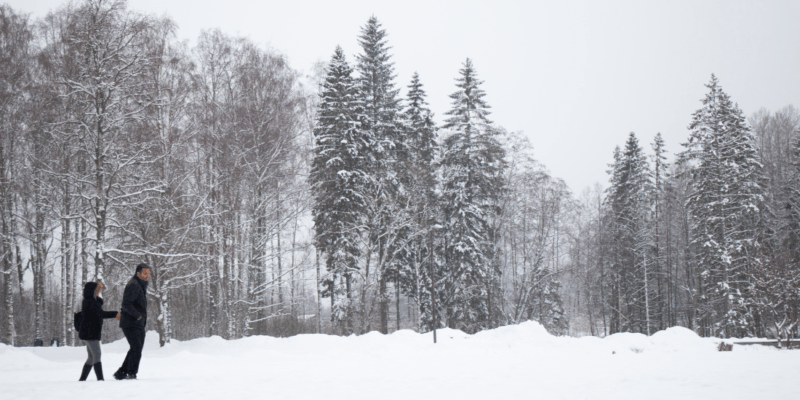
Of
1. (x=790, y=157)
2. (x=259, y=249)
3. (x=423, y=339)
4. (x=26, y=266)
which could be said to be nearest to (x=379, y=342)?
(x=423, y=339)

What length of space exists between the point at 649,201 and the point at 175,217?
1121 inches

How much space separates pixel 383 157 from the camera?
80.9 ft

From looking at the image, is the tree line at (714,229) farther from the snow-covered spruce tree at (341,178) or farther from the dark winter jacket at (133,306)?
the dark winter jacket at (133,306)

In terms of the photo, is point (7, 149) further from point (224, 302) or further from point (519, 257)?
point (519, 257)

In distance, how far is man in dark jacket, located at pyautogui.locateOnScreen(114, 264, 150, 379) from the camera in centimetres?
741

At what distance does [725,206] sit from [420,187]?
17.3 meters

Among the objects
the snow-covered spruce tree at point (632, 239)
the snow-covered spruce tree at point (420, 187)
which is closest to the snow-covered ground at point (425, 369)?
the snow-covered spruce tree at point (420, 187)

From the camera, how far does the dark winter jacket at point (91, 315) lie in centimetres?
728

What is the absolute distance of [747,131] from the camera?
27.0 meters

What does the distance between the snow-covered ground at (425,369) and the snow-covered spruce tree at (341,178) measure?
20.9 feet

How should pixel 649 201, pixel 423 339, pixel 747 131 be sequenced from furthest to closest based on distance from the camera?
pixel 649 201 < pixel 747 131 < pixel 423 339

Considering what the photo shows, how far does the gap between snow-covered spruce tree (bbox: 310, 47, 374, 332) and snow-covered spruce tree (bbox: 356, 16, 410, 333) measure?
677 mm

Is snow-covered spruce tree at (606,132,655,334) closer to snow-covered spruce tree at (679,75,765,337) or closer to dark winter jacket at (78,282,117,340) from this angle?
snow-covered spruce tree at (679,75,765,337)

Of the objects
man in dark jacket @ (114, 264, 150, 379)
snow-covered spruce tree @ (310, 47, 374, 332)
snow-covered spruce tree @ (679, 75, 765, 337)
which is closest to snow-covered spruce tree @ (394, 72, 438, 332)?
snow-covered spruce tree @ (310, 47, 374, 332)
